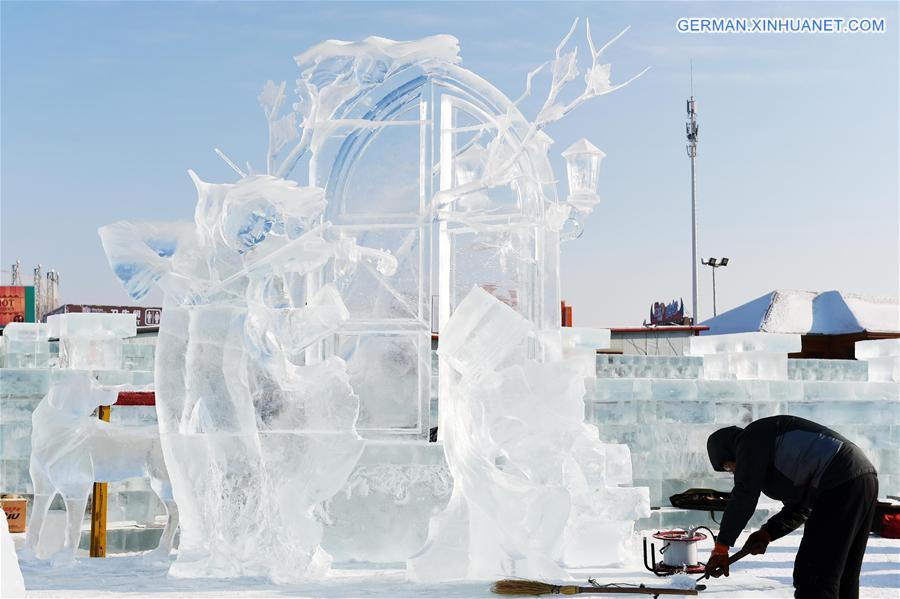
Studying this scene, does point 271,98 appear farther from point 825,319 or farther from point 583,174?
point 825,319

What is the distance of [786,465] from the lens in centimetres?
405

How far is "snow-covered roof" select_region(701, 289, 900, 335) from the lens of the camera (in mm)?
18375

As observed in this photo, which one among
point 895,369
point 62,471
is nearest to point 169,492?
point 62,471

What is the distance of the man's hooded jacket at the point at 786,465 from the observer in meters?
3.98

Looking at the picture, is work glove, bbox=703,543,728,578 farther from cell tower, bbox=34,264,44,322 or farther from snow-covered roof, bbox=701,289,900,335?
cell tower, bbox=34,264,44,322

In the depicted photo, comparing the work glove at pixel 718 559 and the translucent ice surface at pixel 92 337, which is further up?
the translucent ice surface at pixel 92 337

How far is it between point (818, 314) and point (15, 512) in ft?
52.4

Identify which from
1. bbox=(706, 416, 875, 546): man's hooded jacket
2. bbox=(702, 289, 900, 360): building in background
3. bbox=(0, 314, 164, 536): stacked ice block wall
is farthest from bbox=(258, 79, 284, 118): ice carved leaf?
bbox=(702, 289, 900, 360): building in background

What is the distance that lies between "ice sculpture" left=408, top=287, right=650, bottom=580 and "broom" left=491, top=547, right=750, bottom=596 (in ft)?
0.86

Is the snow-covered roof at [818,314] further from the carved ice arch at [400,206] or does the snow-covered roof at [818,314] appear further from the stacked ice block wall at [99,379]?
the stacked ice block wall at [99,379]

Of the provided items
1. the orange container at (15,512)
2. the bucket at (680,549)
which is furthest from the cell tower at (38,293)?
the bucket at (680,549)

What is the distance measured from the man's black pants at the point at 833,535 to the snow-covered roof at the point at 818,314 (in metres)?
15.2

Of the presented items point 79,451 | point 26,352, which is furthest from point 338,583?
point 26,352

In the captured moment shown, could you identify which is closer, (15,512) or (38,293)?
(15,512)
